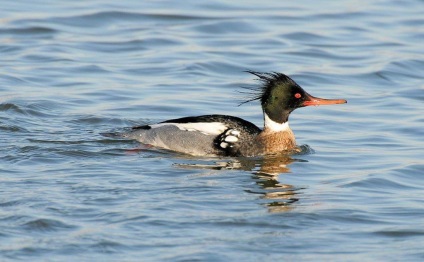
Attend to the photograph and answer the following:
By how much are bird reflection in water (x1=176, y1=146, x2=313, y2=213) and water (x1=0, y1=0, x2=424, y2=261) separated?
0.03 meters

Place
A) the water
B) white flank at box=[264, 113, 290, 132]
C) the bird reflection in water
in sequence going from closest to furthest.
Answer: the water → the bird reflection in water → white flank at box=[264, 113, 290, 132]

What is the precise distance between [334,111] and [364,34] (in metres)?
5.60

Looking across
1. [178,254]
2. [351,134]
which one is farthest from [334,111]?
[178,254]

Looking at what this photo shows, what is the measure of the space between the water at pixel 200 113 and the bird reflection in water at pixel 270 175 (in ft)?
0.11

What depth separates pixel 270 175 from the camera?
12289 millimetres

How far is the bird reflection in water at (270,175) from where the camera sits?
35.8ft

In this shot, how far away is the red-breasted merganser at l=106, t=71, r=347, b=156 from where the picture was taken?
13.2 m

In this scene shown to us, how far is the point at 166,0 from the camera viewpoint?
23.3 meters

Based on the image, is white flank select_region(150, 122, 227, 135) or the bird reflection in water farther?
white flank select_region(150, 122, 227, 135)

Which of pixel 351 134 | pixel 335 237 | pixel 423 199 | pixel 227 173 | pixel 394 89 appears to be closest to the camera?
pixel 335 237

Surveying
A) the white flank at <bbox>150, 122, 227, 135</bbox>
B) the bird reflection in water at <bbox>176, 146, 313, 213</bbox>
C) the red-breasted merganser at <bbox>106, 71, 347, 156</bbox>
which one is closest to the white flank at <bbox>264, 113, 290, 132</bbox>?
the red-breasted merganser at <bbox>106, 71, 347, 156</bbox>

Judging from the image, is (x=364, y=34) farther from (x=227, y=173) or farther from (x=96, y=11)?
(x=227, y=173)

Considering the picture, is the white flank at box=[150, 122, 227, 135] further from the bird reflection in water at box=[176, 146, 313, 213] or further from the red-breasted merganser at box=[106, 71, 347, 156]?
the bird reflection in water at box=[176, 146, 313, 213]

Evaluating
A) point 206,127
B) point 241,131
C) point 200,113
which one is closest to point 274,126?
point 241,131
